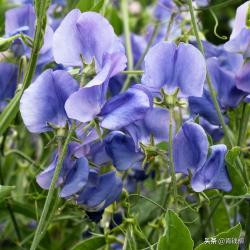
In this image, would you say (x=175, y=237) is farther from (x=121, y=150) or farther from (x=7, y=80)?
(x=7, y=80)

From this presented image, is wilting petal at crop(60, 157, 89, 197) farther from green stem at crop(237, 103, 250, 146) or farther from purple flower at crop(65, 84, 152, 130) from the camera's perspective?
green stem at crop(237, 103, 250, 146)

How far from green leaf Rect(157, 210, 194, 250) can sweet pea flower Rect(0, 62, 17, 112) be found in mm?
400

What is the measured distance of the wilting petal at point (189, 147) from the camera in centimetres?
76

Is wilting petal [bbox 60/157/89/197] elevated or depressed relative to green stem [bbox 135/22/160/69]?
elevated

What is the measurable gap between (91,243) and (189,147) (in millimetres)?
162

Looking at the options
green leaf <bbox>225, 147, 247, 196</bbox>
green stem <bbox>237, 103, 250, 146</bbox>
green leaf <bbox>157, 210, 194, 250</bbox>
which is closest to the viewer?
green leaf <bbox>157, 210, 194, 250</bbox>

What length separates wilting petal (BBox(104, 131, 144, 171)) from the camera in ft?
2.66

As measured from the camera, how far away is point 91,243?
32.3 inches

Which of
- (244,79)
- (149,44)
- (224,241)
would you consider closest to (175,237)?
(224,241)

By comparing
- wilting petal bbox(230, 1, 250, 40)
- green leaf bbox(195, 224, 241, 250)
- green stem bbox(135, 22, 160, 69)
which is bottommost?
green stem bbox(135, 22, 160, 69)

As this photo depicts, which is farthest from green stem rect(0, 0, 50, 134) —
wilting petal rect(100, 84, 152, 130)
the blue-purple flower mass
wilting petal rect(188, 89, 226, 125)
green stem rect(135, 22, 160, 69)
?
green stem rect(135, 22, 160, 69)

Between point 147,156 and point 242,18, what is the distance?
201mm

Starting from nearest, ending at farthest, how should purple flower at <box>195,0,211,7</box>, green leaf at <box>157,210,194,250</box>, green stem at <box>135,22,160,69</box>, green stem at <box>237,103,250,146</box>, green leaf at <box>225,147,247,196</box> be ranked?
green leaf at <box>157,210,194,250</box>, green leaf at <box>225,147,247,196</box>, green stem at <box>237,103,250,146</box>, purple flower at <box>195,0,211,7</box>, green stem at <box>135,22,160,69</box>

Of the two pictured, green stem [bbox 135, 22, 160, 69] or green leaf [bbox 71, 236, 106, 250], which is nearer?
green leaf [bbox 71, 236, 106, 250]
